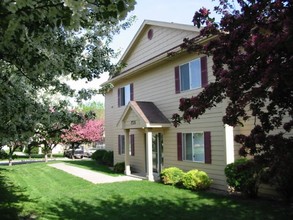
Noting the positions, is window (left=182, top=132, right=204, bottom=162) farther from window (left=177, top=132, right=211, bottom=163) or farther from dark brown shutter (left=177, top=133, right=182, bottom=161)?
dark brown shutter (left=177, top=133, right=182, bottom=161)

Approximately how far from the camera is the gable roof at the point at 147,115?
53.3ft

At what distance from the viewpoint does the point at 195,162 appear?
14.8 meters

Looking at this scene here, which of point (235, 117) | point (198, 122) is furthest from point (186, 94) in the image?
point (235, 117)

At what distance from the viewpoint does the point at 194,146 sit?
15.0 metres

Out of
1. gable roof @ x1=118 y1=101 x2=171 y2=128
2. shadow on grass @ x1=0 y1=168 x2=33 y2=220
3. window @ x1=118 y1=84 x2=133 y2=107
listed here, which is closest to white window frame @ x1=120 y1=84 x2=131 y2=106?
window @ x1=118 y1=84 x2=133 y2=107

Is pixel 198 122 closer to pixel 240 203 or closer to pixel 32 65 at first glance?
pixel 240 203

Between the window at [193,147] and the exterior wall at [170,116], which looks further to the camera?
the window at [193,147]

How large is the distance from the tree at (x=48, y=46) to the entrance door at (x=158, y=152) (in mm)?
9896

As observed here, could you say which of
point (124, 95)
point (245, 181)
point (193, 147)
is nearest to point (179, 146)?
point (193, 147)

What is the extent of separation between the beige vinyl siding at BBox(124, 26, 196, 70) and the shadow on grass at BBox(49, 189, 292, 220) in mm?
7637

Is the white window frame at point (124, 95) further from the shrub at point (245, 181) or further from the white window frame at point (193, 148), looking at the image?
the shrub at point (245, 181)

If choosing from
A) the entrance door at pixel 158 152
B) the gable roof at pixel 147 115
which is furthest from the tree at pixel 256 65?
the entrance door at pixel 158 152

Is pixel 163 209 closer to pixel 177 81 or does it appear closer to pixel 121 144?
pixel 177 81

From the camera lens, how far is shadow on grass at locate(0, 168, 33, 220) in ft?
30.6
